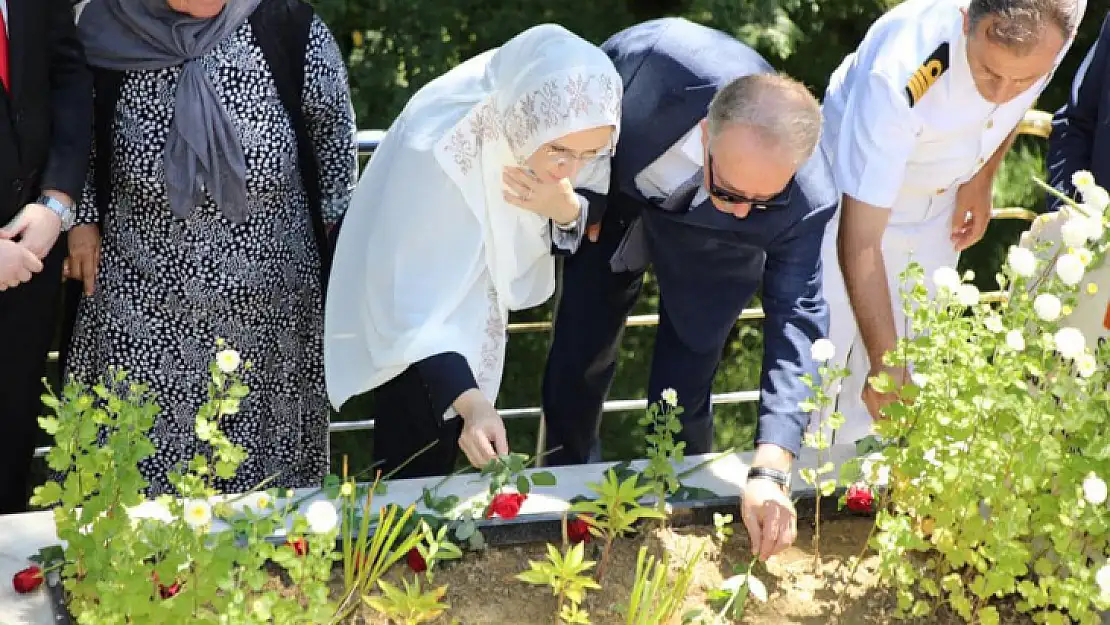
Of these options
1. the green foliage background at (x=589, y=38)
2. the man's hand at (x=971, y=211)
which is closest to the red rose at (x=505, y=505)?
the man's hand at (x=971, y=211)

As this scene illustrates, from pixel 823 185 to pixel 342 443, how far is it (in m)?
3.27

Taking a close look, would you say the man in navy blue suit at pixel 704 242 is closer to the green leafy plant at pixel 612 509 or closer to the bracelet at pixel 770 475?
the bracelet at pixel 770 475

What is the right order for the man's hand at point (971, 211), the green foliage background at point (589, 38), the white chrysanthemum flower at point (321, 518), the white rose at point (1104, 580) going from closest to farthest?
the white chrysanthemum flower at point (321, 518) < the white rose at point (1104, 580) < the man's hand at point (971, 211) < the green foliage background at point (589, 38)

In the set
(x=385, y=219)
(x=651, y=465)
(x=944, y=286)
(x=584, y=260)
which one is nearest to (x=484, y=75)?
(x=385, y=219)

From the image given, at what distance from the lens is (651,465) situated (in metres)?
2.40

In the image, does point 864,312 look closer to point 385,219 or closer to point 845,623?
point 845,623

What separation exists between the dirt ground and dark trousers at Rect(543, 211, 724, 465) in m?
0.63

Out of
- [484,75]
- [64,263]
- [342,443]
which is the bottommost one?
[342,443]

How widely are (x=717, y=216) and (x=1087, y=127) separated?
1.15 m

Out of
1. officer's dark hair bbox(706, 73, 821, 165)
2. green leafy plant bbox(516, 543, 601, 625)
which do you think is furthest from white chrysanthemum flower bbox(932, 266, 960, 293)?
green leafy plant bbox(516, 543, 601, 625)

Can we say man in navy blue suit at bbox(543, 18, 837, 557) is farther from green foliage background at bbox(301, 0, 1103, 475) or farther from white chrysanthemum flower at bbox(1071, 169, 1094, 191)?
green foliage background at bbox(301, 0, 1103, 475)

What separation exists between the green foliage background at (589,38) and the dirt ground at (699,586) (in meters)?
2.96

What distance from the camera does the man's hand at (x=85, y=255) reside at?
9.08 feet

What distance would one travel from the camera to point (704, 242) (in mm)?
2791
